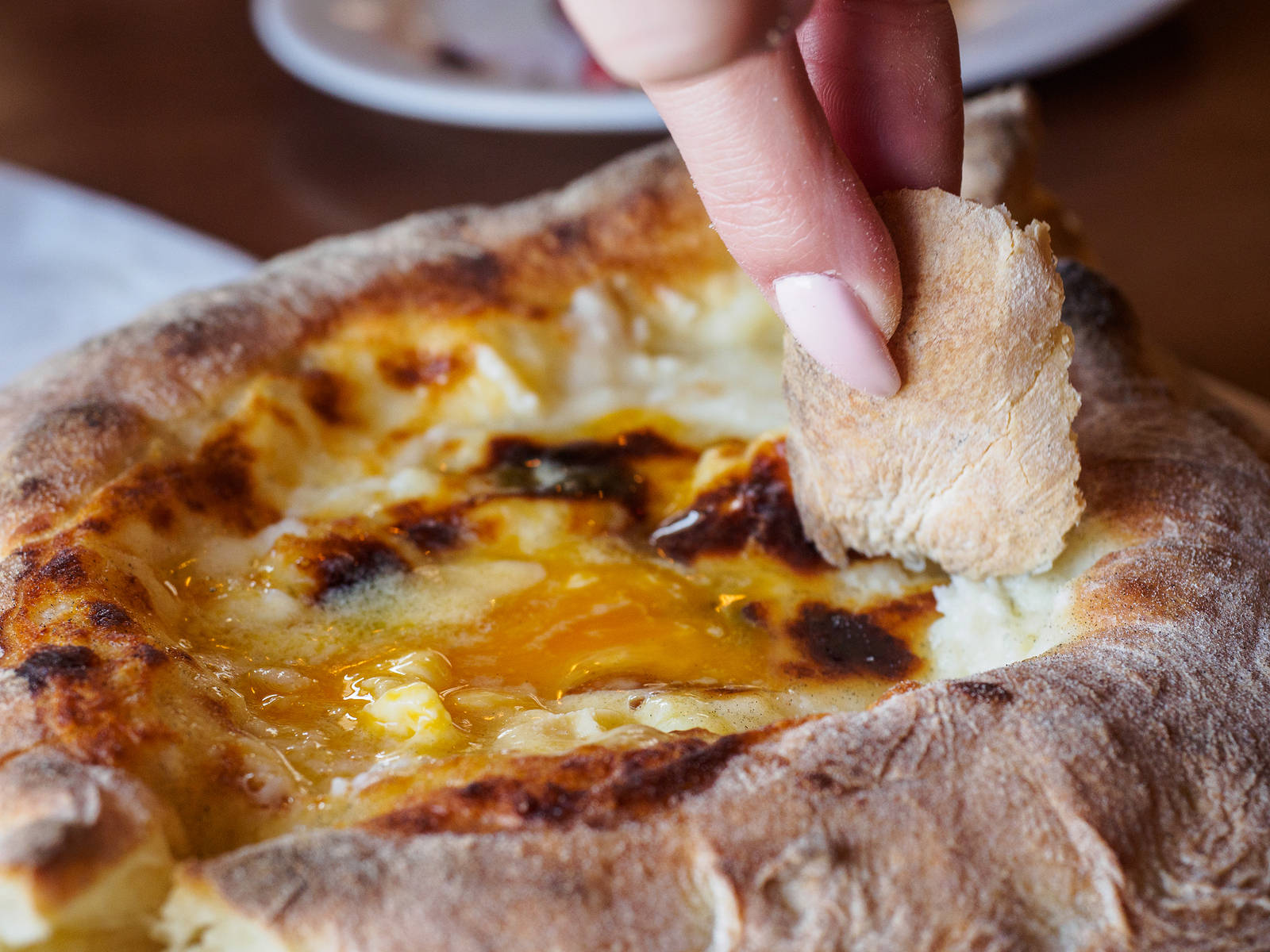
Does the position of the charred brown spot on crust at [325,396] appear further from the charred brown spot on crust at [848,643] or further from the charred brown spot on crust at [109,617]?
Answer: the charred brown spot on crust at [848,643]

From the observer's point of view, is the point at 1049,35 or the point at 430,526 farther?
the point at 1049,35

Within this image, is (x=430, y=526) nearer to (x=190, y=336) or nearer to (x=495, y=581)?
(x=495, y=581)

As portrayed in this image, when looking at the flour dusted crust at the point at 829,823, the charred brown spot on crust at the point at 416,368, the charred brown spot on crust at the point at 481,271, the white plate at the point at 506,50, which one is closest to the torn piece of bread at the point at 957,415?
the flour dusted crust at the point at 829,823

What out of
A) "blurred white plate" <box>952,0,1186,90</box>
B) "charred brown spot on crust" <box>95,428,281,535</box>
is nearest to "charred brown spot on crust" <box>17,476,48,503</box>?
"charred brown spot on crust" <box>95,428,281,535</box>

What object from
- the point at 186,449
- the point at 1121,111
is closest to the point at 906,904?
the point at 186,449

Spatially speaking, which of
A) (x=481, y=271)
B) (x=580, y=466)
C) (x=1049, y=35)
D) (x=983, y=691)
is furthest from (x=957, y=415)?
(x=1049, y=35)

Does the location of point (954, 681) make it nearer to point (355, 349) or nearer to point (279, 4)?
point (355, 349)
